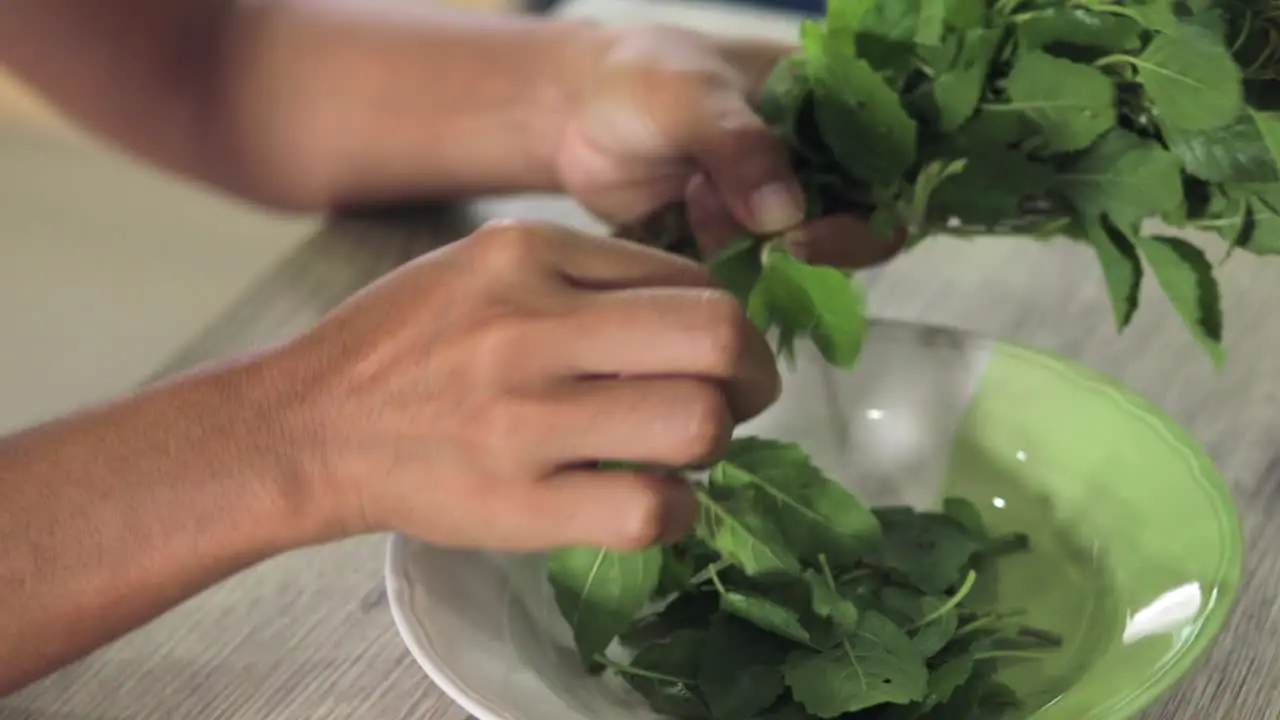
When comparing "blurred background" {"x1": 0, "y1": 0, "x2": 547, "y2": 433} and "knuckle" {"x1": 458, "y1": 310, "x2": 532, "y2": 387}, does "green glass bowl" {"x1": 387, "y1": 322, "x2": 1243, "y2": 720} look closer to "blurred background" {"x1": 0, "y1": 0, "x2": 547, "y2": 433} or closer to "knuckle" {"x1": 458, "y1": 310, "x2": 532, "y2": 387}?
"knuckle" {"x1": 458, "y1": 310, "x2": 532, "y2": 387}

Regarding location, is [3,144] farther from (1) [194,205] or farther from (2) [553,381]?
(2) [553,381]

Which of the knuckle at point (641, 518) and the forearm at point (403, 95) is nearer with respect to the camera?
the knuckle at point (641, 518)

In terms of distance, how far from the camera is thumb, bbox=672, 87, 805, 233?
60cm

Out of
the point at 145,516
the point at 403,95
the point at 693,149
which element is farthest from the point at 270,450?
the point at 403,95

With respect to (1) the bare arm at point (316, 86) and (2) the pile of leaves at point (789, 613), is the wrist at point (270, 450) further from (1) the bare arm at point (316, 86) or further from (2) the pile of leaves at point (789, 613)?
(1) the bare arm at point (316, 86)

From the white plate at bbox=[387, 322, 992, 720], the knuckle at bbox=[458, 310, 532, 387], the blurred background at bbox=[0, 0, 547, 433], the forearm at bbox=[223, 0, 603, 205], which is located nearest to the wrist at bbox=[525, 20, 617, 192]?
the forearm at bbox=[223, 0, 603, 205]

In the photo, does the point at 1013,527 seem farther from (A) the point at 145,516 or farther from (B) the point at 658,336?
(A) the point at 145,516

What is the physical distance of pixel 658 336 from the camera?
445 millimetres

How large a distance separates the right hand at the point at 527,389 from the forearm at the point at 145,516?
0.08ft

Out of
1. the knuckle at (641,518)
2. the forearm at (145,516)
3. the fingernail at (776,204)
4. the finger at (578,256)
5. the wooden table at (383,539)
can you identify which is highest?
the finger at (578,256)

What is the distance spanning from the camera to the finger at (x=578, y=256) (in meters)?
0.48

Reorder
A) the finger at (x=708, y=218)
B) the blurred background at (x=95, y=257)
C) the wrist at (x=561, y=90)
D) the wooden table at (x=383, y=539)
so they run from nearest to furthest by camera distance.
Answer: the wooden table at (x=383, y=539) → the finger at (x=708, y=218) → the wrist at (x=561, y=90) → the blurred background at (x=95, y=257)

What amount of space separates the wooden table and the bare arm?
5 cm

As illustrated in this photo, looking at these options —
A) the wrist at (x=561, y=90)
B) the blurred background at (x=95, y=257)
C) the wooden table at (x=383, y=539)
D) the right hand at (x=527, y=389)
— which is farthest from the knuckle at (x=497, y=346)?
the blurred background at (x=95, y=257)
